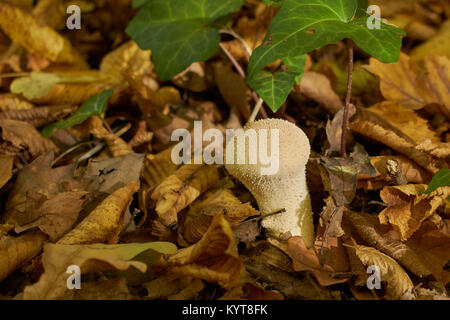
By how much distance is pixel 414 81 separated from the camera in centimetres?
221

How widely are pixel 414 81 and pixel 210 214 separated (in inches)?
54.8

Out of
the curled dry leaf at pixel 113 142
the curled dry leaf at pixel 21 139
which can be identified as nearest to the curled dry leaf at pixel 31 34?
the curled dry leaf at pixel 21 139

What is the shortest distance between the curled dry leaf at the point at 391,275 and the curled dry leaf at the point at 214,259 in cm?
47

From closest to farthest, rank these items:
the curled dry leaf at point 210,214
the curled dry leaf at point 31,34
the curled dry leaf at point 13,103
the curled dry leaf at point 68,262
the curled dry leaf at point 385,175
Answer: the curled dry leaf at point 68,262 < the curled dry leaf at point 210,214 < the curled dry leaf at point 385,175 < the curled dry leaf at point 13,103 < the curled dry leaf at point 31,34

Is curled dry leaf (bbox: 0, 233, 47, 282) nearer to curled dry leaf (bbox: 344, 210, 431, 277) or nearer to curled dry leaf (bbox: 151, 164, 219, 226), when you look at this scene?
curled dry leaf (bbox: 151, 164, 219, 226)

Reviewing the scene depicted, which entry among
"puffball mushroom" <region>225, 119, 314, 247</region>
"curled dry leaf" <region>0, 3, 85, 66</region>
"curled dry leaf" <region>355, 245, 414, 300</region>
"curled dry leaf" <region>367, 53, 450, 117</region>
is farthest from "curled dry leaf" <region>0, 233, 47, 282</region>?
"curled dry leaf" <region>367, 53, 450, 117</region>

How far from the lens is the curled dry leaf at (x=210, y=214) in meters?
1.61

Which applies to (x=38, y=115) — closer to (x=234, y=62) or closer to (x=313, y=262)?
(x=234, y=62)

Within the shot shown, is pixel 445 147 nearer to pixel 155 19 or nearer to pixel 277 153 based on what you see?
pixel 277 153

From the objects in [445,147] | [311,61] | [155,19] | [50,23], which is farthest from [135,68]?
[445,147]

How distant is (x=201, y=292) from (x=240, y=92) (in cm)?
120

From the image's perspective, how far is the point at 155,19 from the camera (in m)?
2.11

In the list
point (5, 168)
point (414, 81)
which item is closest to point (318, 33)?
point (414, 81)

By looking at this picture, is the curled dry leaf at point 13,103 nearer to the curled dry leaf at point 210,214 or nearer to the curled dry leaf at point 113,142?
the curled dry leaf at point 113,142
